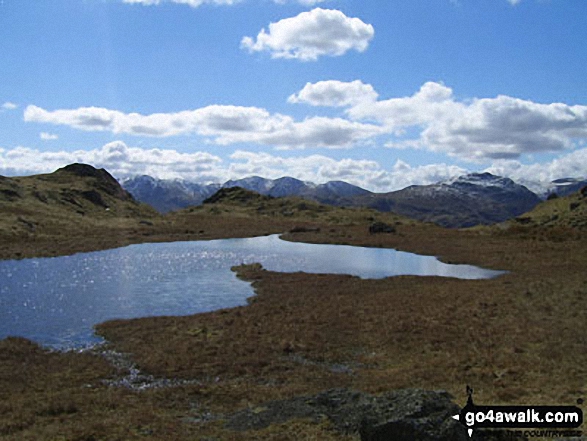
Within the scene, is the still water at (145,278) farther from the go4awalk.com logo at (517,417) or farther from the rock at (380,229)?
the rock at (380,229)

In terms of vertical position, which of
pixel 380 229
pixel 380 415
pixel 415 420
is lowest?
pixel 380 415

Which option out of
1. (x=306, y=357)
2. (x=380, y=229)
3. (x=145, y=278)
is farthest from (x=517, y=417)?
(x=380, y=229)

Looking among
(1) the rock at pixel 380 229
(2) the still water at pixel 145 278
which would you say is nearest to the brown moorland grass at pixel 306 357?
(2) the still water at pixel 145 278

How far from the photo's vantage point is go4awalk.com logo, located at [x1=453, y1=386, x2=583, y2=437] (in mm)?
14227

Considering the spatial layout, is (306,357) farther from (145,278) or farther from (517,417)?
(145,278)

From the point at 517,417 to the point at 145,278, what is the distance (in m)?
57.4

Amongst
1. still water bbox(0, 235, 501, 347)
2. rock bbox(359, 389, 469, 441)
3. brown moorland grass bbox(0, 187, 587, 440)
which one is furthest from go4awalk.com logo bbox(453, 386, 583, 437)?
still water bbox(0, 235, 501, 347)

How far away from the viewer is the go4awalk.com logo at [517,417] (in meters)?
14.2

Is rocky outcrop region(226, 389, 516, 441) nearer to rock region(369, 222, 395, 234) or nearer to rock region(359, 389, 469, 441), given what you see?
rock region(359, 389, 469, 441)

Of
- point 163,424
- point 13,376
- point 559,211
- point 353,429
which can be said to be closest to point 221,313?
point 13,376

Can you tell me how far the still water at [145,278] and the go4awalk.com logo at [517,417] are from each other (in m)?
30.0

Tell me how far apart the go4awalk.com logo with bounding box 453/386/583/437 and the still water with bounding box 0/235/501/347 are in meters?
30.0

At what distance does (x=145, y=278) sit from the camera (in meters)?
65.4

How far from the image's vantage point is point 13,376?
27.5 m
